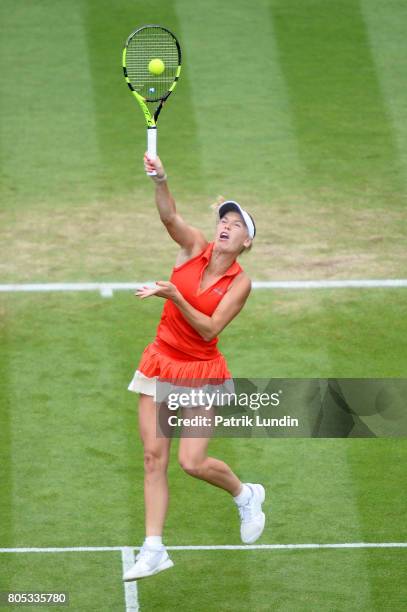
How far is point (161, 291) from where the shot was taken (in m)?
10.1

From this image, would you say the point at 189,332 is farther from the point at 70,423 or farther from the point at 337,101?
the point at 337,101

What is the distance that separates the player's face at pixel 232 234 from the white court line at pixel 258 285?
473cm

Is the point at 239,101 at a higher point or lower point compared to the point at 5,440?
higher

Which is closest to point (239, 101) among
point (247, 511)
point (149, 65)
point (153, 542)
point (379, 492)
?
point (149, 65)

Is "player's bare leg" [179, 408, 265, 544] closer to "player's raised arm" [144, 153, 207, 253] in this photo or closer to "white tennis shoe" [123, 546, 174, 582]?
"white tennis shoe" [123, 546, 174, 582]

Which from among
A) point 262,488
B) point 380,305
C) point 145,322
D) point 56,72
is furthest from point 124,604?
point 56,72

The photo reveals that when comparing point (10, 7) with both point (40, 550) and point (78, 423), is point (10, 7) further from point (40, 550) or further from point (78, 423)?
point (40, 550)

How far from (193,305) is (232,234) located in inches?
23.6

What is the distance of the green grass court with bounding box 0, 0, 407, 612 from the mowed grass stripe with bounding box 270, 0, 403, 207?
3 cm

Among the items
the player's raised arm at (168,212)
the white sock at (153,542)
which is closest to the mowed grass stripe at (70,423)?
the white sock at (153,542)

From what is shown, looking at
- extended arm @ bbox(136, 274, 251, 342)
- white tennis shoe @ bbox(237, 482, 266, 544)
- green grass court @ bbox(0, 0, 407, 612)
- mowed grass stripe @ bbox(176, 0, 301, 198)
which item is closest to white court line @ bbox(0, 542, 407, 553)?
green grass court @ bbox(0, 0, 407, 612)

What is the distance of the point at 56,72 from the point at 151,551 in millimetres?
10725

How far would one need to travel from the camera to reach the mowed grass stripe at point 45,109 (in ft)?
58.1

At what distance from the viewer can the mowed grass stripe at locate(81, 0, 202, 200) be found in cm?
1800
